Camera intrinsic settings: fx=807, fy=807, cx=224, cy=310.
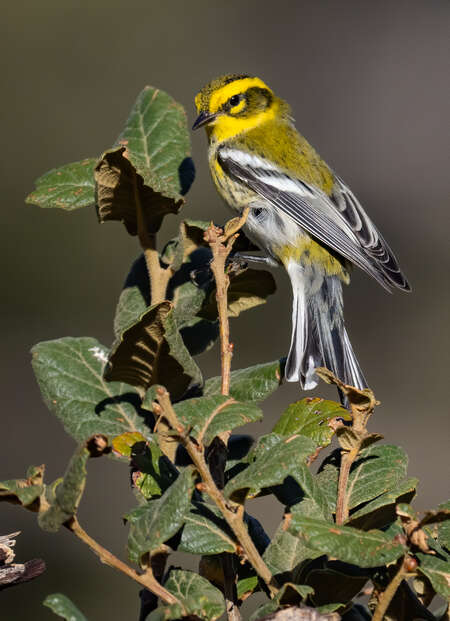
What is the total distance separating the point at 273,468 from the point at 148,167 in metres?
0.62

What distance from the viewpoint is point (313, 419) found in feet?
3.01

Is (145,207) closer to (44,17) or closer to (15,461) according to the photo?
(15,461)

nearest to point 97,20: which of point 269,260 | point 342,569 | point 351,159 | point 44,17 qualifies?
point 44,17

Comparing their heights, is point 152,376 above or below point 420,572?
above

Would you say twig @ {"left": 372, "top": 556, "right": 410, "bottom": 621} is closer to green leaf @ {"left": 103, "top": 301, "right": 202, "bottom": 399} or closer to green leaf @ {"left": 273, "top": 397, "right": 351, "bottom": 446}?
green leaf @ {"left": 273, "top": 397, "right": 351, "bottom": 446}

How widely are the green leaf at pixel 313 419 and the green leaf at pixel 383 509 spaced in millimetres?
113

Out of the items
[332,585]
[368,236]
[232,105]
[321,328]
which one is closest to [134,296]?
A: [332,585]

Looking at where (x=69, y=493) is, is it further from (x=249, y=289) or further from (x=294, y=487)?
(x=249, y=289)

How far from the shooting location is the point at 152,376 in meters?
0.97

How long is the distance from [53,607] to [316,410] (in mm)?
387

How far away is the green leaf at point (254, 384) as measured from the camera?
1.01 meters

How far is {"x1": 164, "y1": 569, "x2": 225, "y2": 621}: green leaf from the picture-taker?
26.0 inches

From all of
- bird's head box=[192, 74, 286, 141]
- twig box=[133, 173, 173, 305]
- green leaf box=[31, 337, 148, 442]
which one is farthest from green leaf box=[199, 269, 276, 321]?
bird's head box=[192, 74, 286, 141]

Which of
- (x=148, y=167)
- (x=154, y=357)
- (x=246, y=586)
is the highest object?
(x=148, y=167)
